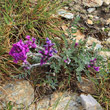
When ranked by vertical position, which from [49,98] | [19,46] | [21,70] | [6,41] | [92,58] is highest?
[19,46]

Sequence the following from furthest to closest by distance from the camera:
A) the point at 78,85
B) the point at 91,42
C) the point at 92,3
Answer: the point at 92,3
the point at 91,42
the point at 78,85

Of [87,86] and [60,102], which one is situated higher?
[87,86]

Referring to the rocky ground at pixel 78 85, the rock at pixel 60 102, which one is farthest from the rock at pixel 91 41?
the rock at pixel 60 102

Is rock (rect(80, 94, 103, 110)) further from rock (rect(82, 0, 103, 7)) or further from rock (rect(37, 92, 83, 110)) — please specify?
rock (rect(82, 0, 103, 7))

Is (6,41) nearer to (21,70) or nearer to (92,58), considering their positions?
(21,70)

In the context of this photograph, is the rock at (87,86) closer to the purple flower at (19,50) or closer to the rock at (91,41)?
the rock at (91,41)

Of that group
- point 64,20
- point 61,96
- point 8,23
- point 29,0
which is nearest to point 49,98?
point 61,96

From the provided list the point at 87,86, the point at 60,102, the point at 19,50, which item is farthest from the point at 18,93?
the point at 87,86

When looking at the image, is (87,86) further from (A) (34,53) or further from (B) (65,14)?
(B) (65,14)
